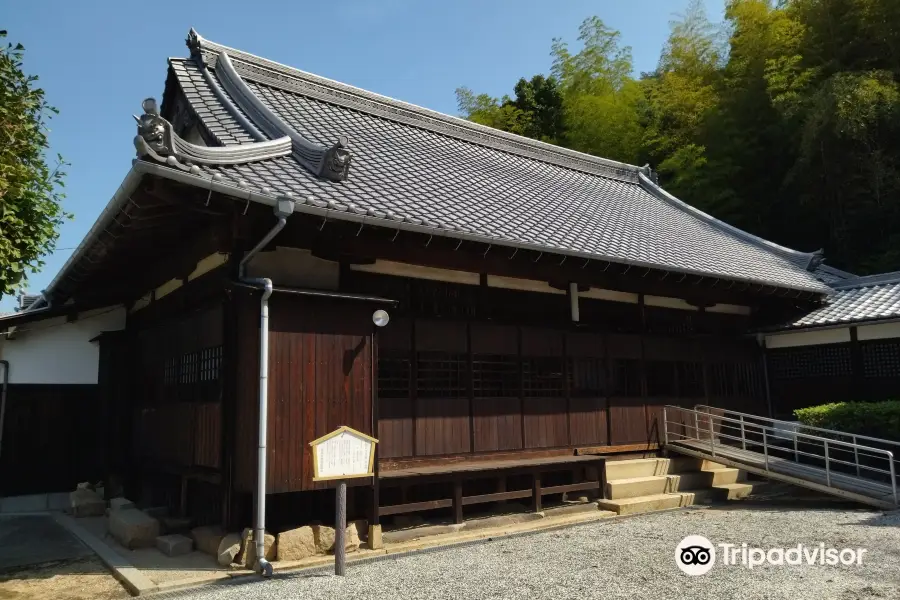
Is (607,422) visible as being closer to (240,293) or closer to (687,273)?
(687,273)

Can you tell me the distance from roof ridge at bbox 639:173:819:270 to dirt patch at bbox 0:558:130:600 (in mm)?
15267

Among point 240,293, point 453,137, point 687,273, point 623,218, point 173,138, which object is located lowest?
point 240,293

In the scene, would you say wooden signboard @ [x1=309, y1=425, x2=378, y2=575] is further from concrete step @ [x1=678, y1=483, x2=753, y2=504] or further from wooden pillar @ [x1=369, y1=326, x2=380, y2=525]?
concrete step @ [x1=678, y1=483, x2=753, y2=504]

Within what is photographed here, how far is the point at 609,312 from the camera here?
11.5 m

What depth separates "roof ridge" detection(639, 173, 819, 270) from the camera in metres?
15.9

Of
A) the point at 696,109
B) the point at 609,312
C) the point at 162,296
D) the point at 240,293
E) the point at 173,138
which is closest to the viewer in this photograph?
the point at 173,138

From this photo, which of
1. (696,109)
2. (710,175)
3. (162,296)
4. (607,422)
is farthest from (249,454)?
(696,109)

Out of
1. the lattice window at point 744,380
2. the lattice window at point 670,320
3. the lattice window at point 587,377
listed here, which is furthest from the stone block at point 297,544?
the lattice window at point 744,380

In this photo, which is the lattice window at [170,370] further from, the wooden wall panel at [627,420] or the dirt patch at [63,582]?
the wooden wall panel at [627,420]

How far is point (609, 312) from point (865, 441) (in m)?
4.89

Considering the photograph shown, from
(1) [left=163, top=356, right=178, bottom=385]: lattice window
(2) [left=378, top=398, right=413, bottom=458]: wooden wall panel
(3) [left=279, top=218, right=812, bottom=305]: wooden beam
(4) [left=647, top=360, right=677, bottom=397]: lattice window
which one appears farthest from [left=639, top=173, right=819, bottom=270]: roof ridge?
(1) [left=163, top=356, right=178, bottom=385]: lattice window

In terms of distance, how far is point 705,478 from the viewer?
11.4 m

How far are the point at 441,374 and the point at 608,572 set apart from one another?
147 inches

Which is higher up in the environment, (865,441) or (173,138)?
(173,138)
